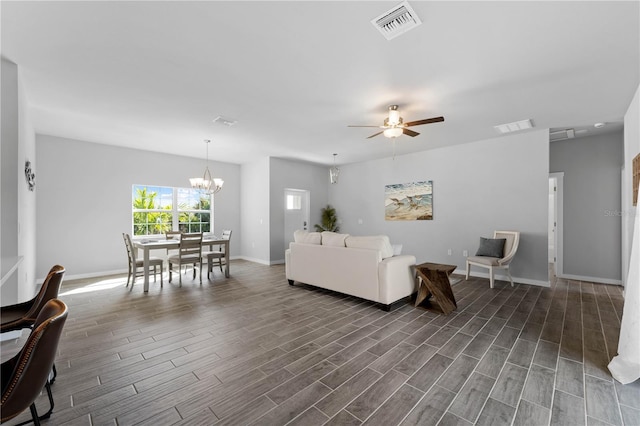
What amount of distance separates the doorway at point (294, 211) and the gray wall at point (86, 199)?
119 inches

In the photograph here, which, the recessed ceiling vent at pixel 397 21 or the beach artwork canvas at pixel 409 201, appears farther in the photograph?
the beach artwork canvas at pixel 409 201

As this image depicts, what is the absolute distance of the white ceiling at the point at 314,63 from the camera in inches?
80.3

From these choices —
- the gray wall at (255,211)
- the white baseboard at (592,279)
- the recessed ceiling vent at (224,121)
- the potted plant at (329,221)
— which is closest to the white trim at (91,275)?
the gray wall at (255,211)

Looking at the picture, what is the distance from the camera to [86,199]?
5512 millimetres

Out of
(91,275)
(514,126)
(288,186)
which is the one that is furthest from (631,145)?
(91,275)

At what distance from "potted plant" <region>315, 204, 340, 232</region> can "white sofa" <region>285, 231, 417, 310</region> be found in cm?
343

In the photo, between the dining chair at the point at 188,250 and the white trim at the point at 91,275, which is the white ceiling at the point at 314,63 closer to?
the dining chair at the point at 188,250

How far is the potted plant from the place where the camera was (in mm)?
8047

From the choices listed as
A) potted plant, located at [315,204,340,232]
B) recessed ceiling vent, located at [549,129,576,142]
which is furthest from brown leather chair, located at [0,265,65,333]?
recessed ceiling vent, located at [549,129,576,142]

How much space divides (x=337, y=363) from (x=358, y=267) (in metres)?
1.61

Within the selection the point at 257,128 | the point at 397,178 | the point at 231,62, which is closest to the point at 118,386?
the point at 231,62

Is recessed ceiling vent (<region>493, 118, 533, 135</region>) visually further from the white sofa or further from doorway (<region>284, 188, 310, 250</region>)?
doorway (<region>284, 188, 310, 250</region>)

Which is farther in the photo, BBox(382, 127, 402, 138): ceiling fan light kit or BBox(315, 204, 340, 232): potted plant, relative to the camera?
BBox(315, 204, 340, 232): potted plant

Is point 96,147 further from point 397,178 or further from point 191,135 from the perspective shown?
point 397,178
